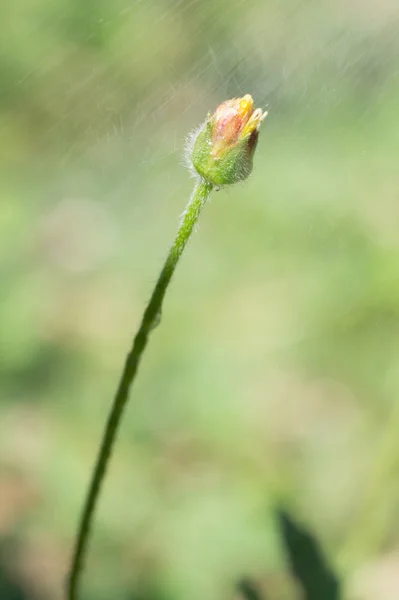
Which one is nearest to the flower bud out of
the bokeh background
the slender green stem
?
the slender green stem

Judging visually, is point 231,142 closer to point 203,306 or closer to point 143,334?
point 143,334

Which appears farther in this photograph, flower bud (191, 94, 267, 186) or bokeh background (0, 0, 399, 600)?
bokeh background (0, 0, 399, 600)

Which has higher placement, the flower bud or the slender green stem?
the flower bud

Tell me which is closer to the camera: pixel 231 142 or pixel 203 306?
pixel 231 142

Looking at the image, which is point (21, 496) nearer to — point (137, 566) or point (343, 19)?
point (137, 566)

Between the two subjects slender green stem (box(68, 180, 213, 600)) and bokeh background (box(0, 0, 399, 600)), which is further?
bokeh background (box(0, 0, 399, 600))

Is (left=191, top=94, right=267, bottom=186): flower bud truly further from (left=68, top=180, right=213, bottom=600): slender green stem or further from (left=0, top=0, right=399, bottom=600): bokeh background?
(left=0, top=0, right=399, bottom=600): bokeh background

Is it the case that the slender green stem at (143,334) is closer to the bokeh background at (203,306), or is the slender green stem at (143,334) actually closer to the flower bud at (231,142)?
the flower bud at (231,142)

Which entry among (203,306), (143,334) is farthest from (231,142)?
(203,306)
